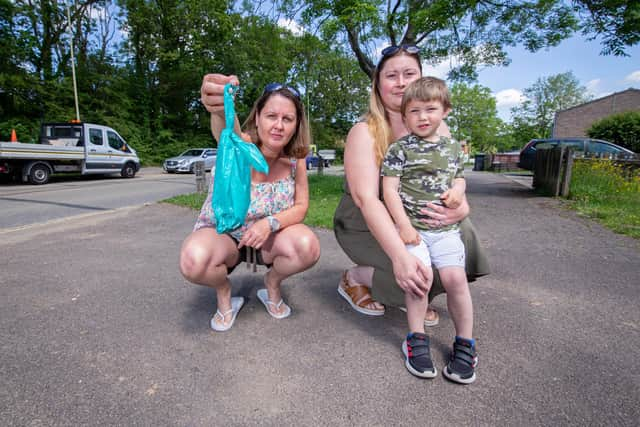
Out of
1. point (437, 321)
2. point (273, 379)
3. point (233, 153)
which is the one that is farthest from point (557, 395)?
point (233, 153)

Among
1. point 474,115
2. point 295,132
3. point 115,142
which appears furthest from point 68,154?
point 474,115

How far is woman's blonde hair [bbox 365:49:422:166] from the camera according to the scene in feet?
6.74

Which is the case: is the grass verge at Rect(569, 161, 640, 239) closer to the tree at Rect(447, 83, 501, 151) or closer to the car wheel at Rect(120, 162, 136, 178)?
the car wheel at Rect(120, 162, 136, 178)

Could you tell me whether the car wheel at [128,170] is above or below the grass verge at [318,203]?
above

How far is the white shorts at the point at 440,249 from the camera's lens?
6.01ft

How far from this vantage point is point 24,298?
8.70 ft

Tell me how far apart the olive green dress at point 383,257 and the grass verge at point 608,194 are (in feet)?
13.1

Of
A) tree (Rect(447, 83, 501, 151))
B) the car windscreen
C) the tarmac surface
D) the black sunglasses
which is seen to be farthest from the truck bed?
tree (Rect(447, 83, 501, 151))

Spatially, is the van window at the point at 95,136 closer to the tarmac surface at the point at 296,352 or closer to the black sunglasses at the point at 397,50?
the tarmac surface at the point at 296,352

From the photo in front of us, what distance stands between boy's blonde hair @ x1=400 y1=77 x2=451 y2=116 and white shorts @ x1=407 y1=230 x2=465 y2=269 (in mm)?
724

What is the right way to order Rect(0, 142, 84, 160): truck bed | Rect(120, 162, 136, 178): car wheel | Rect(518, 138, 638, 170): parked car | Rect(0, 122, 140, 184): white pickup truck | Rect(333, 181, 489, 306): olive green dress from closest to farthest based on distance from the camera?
Rect(333, 181, 489, 306): olive green dress
Rect(0, 142, 84, 160): truck bed
Rect(0, 122, 140, 184): white pickup truck
Rect(518, 138, 638, 170): parked car
Rect(120, 162, 136, 178): car wheel

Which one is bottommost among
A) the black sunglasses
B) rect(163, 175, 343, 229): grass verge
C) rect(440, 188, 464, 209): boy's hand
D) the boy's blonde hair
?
rect(163, 175, 343, 229): grass verge

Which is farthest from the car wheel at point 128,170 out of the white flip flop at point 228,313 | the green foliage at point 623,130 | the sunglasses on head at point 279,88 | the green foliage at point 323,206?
the green foliage at point 623,130

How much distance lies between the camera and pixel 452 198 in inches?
72.8
